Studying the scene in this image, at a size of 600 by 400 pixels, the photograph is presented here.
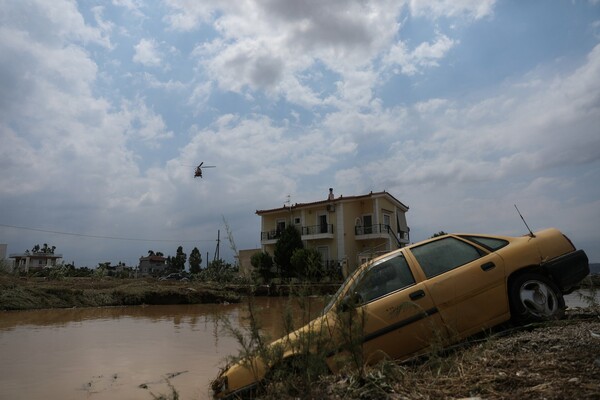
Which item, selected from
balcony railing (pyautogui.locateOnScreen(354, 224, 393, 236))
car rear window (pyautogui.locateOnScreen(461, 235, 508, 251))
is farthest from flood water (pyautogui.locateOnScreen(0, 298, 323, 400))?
balcony railing (pyautogui.locateOnScreen(354, 224, 393, 236))

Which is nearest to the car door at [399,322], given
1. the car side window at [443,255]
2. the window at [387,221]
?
the car side window at [443,255]

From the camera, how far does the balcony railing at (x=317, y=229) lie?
37.2m

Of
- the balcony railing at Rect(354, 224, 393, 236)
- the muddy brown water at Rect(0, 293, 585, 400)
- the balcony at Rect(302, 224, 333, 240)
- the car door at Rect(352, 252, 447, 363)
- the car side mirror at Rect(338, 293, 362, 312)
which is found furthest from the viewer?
the balcony at Rect(302, 224, 333, 240)

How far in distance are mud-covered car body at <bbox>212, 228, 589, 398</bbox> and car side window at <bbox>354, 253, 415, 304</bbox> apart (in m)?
0.01

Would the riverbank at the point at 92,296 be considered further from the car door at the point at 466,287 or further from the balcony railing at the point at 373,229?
the car door at the point at 466,287

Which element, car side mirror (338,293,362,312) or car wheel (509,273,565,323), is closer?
car side mirror (338,293,362,312)

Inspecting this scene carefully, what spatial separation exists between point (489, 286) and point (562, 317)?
942mm

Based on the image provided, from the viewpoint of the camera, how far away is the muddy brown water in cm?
581

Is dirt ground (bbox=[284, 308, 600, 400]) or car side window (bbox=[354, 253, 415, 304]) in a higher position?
car side window (bbox=[354, 253, 415, 304])

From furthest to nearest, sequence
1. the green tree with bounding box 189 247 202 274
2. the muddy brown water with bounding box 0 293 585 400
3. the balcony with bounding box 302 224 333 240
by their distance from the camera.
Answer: the green tree with bounding box 189 247 202 274
the balcony with bounding box 302 224 333 240
the muddy brown water with bounding box 0 293 585 400

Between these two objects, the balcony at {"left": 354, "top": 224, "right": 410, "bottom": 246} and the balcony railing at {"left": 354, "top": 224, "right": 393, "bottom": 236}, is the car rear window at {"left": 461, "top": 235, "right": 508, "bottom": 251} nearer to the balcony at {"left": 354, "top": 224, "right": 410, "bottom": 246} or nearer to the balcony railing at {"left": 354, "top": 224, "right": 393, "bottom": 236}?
the balcony at {"left": 354, "top": 224, "right": 410, "bottom": 246}

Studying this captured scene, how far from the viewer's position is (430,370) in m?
3.20

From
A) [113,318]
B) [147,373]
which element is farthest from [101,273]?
[147,373]

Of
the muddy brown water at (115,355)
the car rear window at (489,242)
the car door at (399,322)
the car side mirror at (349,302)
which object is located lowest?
the muddy brown water at (115,355)
